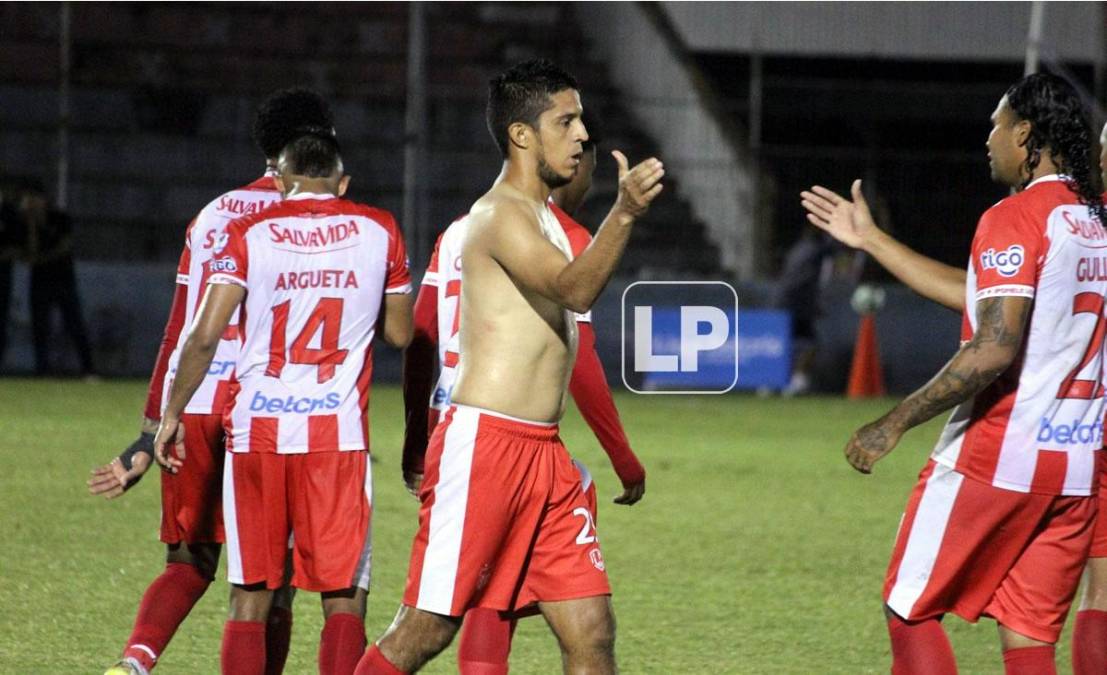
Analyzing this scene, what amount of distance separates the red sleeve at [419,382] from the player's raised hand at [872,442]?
1.50m

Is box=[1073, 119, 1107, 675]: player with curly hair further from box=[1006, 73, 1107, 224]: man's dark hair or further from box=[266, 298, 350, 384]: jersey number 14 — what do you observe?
box=[266, 298, 350, 384]: jersey number 14

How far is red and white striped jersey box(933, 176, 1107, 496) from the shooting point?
469 centimetres

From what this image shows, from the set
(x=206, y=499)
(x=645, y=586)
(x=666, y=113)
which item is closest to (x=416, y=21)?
(x=666, y=113)

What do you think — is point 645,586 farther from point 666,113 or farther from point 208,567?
point 666,113

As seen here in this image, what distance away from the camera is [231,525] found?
17.7 feet

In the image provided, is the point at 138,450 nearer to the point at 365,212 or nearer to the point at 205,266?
the point at 205,266

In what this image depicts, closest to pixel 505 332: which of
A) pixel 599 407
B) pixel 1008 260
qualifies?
pixel 599 407

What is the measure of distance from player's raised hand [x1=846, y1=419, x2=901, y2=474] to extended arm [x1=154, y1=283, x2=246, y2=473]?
1.85m

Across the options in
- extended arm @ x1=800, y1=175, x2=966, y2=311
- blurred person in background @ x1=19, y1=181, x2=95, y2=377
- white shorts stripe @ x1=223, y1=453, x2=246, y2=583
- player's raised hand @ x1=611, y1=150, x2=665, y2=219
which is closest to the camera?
player's raised hand @ x1=611, y1=150, x2=665, y2=219

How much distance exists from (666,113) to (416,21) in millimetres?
5358

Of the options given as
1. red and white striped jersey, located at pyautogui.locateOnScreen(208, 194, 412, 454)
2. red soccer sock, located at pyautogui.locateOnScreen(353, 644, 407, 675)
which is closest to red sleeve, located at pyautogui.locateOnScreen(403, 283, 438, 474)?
red and white striped jersey, located at pyautogui.locateOnScreen(208, 194, 412, 454)

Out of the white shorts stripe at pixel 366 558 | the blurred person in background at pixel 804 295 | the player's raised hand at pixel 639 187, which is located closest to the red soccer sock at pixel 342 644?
the white shorts stripe at pixel 366 558

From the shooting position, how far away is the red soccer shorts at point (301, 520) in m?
5.34

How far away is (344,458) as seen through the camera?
5.40 m
